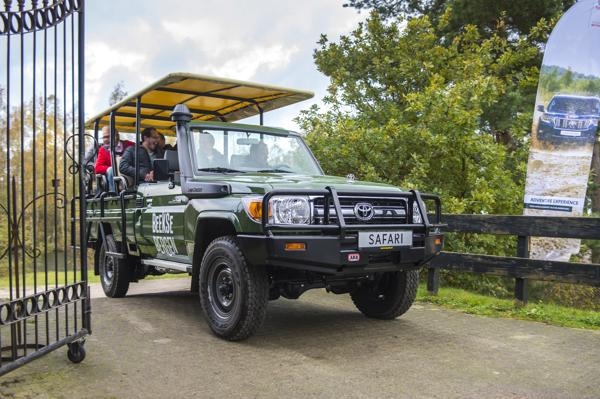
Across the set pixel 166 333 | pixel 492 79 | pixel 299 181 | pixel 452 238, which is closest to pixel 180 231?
pixel 166 333

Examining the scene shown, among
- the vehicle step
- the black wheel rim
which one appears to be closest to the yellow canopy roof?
the vehicle step

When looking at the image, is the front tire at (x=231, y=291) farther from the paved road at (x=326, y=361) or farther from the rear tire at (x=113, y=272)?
the rear tire at (x=113, y=272)

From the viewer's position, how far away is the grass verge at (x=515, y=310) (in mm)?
6335

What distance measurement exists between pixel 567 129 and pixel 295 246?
6.06m

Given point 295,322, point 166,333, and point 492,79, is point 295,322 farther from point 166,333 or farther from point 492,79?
point 492,79

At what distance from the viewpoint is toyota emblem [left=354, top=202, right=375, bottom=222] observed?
5172 mm

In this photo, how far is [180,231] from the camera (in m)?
6.25

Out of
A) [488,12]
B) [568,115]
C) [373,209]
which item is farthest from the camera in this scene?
[488,12]

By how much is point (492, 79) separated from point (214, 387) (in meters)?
8.92

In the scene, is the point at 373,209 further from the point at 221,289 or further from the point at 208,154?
the point at 208,154

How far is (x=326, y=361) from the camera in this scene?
473 cm

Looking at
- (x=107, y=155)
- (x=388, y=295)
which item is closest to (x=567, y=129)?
(x=388, y=295)

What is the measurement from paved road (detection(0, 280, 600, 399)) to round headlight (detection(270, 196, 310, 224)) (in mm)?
1136

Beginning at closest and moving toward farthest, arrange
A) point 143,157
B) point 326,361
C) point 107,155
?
point 326,361 → point 143,157 → point 107,155
